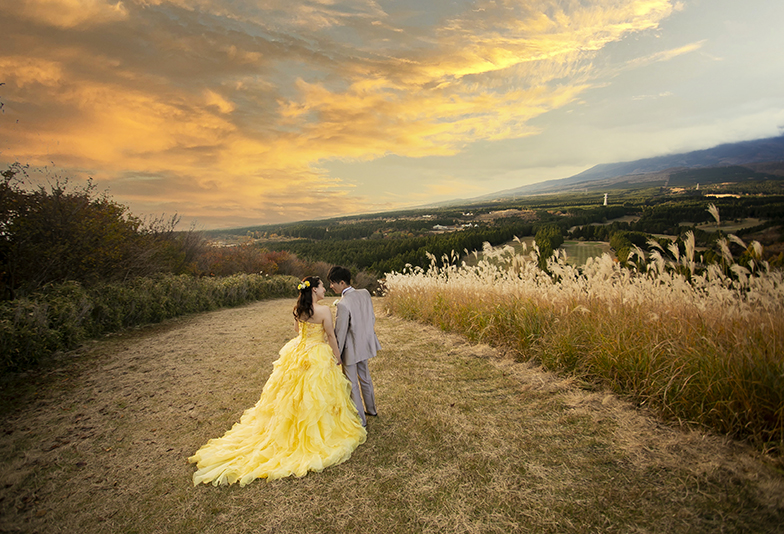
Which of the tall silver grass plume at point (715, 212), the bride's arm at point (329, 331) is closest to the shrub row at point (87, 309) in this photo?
the bride's arm at point (329, 331)

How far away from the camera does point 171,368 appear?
6805 mm

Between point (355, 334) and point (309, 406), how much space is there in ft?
3.13

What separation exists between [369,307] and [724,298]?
475 centimetres

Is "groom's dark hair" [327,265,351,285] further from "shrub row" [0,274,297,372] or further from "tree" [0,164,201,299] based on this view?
"tree" [0,164,201,299]

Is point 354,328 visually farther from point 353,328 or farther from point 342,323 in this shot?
point 342,323

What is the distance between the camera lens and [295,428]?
151 inches

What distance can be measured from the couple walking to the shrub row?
4967mm

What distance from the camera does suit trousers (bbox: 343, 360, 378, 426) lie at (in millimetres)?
4248

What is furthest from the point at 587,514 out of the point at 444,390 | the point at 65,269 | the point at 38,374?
the point at 65,269

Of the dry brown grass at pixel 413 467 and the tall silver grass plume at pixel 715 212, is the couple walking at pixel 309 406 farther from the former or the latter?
the tall silver grass plume at pixel 715 212

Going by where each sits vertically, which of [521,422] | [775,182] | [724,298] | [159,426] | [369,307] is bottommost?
[521,422]

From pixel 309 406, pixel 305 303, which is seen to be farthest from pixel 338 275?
pixel 309 406

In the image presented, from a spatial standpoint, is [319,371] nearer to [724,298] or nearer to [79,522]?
[79,522]

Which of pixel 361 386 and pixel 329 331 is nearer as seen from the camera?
pixel 329 331
